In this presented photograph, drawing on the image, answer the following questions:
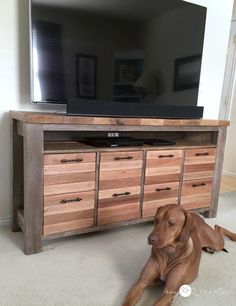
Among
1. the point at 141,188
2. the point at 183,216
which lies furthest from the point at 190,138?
the point at 183,216

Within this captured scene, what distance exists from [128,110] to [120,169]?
0.38 metres

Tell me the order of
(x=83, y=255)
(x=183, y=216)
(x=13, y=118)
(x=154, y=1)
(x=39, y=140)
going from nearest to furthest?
(x=183, y=216) → (x=39, y=140) → (x=83, y=255) → (x=13, y=118) → (x=154, y=1)

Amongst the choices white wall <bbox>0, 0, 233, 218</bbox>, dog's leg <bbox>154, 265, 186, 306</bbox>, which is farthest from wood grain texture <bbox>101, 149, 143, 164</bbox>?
dog's leg <bbox>154, 265, 186, 306</bbox>

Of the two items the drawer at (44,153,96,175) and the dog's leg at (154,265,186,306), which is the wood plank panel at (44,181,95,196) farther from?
the dog's leg at (154,265,186,306)

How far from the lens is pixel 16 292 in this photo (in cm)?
123

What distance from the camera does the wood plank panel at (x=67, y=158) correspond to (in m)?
1.50

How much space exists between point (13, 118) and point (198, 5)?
1681mm

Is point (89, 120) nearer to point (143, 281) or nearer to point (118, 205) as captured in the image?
point (118, 205)

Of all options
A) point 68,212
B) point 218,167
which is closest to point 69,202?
point 68,212

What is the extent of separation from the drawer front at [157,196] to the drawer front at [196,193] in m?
0.10

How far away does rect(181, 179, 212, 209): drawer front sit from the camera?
81.8 inches

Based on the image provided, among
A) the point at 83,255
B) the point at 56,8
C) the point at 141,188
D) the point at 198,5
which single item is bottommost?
the point at 83,255

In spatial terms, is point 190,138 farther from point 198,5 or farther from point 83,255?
point 83,255

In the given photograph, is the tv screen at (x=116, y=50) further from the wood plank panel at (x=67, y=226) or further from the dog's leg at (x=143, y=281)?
the dog's leg at (x=143, y=281)
